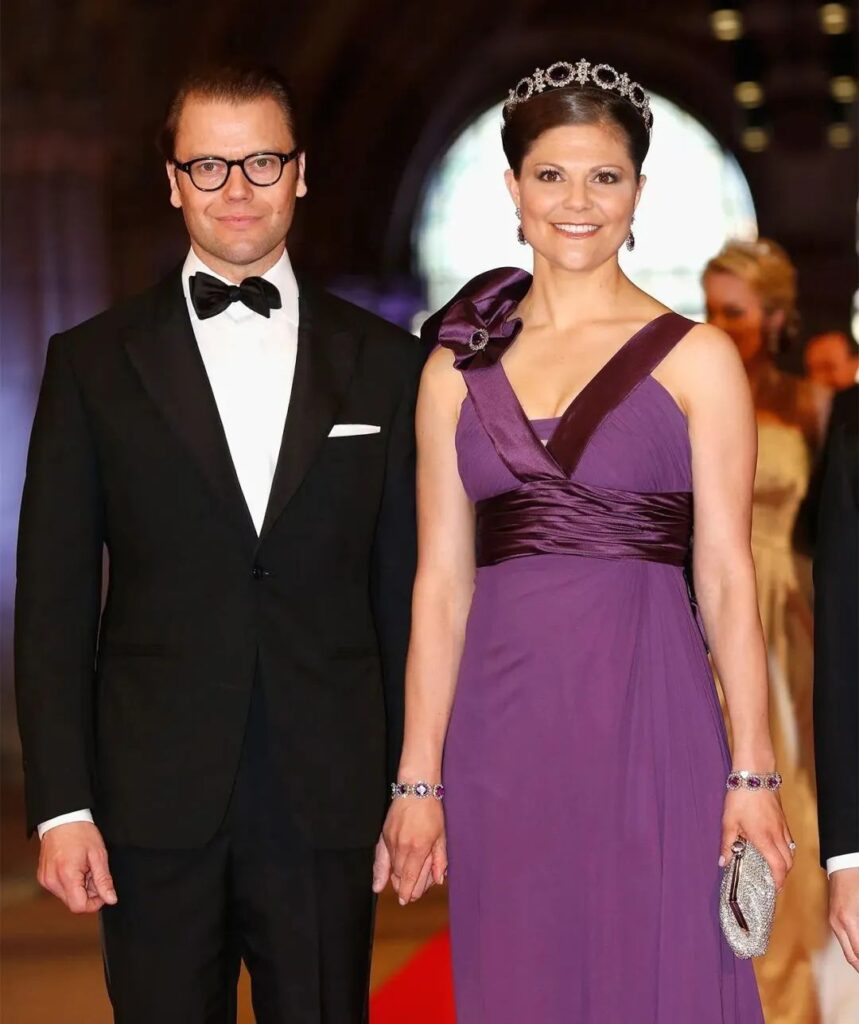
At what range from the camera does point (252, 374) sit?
3.25 meters

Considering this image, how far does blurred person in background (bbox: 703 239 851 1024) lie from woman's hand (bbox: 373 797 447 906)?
6.92 ft

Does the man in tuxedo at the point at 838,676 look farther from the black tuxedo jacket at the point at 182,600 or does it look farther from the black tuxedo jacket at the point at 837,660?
the black tuxedo jacket at the point at 182,600

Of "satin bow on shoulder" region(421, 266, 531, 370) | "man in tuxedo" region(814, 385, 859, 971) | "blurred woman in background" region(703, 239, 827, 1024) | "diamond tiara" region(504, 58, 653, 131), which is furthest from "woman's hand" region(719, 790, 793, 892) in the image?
"blurred woman in background" region(703, 239, 827, 1024)

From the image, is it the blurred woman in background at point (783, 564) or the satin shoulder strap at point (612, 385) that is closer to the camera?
the satin shoulder strap at point (612, 385)

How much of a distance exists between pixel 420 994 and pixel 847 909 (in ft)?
9.06

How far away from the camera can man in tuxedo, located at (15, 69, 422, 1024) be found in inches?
123

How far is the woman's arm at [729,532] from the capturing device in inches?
118

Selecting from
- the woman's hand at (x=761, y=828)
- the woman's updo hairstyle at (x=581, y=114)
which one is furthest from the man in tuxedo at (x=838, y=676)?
the woman's updo hairstyle at (x=581, y=114)

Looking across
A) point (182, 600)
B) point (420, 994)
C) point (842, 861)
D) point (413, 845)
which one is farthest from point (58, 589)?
point (420, 994)

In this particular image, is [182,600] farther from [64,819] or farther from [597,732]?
[597,732]

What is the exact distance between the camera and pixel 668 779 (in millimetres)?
3059

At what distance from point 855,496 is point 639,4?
15.1 metres

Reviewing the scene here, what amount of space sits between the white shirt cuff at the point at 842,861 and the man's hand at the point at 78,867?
1.16 m

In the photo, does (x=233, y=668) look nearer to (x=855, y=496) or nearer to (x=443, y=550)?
(x=443, y=550)
